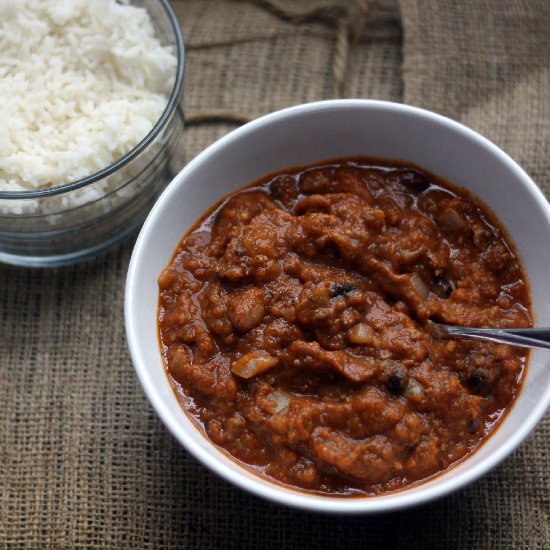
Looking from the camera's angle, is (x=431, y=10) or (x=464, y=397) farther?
(x=431, y=10)

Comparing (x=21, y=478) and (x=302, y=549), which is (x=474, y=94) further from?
(x=21, y=478)

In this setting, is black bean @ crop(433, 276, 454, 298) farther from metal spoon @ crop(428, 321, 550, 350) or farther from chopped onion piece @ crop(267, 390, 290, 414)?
chopped onion piece @ crop(267, 390, 290, 414)

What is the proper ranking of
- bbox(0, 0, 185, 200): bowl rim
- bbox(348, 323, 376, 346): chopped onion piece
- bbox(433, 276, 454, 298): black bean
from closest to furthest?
bbox(348, 323, 376, 346): chopped onion piece
bbox(433, 276, 454, 298): black bean
bbox(0, 0, 185, 200): bowl rim

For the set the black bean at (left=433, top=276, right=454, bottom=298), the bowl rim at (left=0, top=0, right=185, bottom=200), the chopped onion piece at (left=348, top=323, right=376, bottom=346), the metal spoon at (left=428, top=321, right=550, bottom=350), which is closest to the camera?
the metal spoon at (left=428, top=321, right=550, bottom=350)

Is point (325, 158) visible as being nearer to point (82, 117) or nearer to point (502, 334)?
point (502, 334)

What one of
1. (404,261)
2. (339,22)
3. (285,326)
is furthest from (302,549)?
(339,22)

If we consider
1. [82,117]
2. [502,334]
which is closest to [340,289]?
[502,334]

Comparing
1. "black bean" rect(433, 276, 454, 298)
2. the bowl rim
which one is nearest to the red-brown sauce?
"black bean" rect(433, 276, 454, 298)
